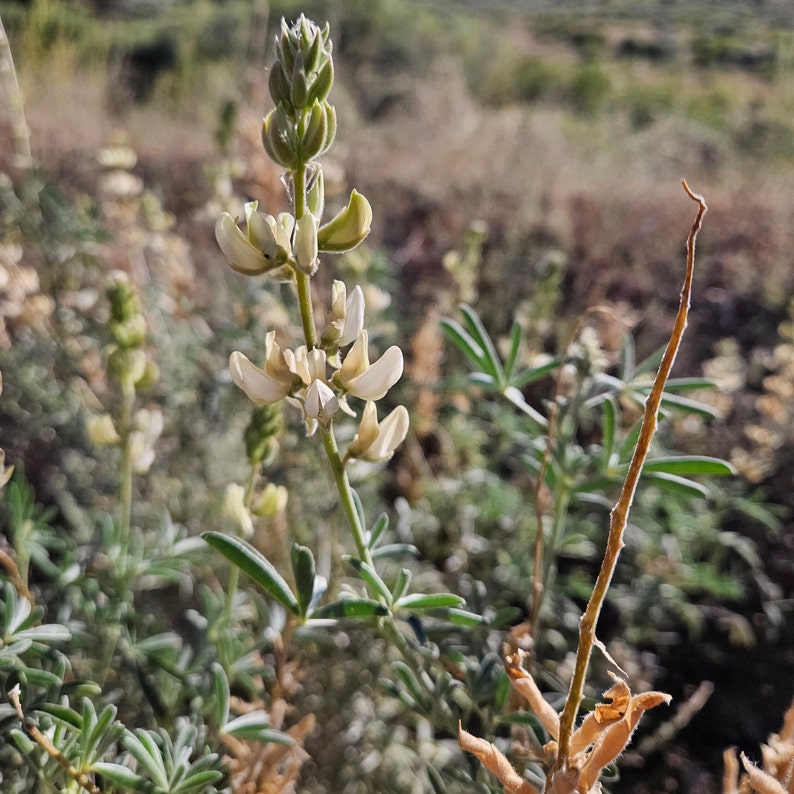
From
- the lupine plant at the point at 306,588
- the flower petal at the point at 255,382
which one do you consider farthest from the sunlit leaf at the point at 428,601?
the flower petal at the point at 255,382

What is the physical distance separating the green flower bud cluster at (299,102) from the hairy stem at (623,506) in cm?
31

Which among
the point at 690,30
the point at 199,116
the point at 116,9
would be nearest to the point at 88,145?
the point at 199,116

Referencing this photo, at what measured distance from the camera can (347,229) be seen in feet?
2.10

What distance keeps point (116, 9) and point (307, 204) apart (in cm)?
2053

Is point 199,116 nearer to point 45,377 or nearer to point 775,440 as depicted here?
point 45,377

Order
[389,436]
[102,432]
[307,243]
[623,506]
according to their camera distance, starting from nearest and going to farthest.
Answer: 1. [623,506]
2. [307,243]
3. [389,436]
4. [102,432]

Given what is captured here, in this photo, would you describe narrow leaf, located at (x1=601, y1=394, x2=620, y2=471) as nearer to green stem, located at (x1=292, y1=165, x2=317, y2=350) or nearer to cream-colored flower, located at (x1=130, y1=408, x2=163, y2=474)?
green stem, located at (x1=292, y1=165, x2=317, y2=350)

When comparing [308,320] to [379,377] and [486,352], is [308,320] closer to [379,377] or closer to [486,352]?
[379,377]

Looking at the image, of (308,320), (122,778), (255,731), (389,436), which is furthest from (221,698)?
(308,320)

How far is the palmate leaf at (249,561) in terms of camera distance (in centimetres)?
59

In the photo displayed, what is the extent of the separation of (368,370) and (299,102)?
238mm

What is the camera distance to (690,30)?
22.2 meters

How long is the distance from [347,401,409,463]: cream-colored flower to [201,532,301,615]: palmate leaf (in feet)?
0.40

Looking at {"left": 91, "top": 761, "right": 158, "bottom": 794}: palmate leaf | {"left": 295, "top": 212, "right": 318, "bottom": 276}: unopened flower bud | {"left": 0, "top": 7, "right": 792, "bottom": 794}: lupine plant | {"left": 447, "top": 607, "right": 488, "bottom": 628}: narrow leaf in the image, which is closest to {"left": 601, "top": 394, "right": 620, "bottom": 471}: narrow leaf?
{"left": 0, "top": 7, "right": 792, "bottom": 794}: lupine plant
